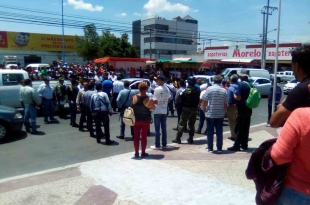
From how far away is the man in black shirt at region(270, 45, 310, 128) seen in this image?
2.29 m

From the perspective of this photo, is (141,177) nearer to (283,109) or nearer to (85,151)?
(85,151)

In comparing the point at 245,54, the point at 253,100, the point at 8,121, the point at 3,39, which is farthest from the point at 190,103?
the point at 3,39

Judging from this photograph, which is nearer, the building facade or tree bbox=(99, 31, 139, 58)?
tree bbox=(99, 31, 139, 58)

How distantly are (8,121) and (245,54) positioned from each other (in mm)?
48680

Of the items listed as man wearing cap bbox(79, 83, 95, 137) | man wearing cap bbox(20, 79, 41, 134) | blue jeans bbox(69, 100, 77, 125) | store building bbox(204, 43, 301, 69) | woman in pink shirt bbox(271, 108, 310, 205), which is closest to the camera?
woman in pink shirt bbox(271, 108, 310, 205)

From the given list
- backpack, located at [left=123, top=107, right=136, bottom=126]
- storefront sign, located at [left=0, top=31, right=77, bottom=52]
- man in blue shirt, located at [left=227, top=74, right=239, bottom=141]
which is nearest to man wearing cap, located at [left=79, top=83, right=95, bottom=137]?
backpack, located at [left=123, top=107, right=136, bottom=126]

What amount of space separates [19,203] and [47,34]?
50823 mm

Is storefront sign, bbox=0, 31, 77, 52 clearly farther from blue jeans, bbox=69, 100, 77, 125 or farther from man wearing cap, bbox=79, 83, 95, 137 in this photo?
man wearing cap, bbox=79, 83, 95, 137

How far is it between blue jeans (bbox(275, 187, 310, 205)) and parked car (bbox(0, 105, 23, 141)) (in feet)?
27.3

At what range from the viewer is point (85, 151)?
7.75 metres

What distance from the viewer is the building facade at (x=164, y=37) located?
75.1 m

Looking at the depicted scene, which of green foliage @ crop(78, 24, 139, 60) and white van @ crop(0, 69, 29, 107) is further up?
green foliage @ crop(78, 24, 139, 60)

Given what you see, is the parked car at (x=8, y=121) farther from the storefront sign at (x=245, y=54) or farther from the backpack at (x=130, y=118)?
the storefront sign at (x=245, y=54)

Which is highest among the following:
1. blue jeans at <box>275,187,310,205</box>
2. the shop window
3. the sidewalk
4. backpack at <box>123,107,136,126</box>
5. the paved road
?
the shop window
